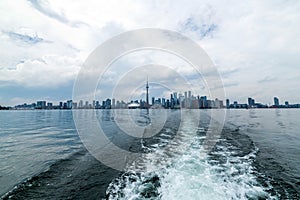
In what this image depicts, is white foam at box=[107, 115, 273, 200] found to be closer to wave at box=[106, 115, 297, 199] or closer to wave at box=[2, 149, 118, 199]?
wave at box=[106, 115, 297, 199]

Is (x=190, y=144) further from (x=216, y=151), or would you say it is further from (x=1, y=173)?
(x=1, y=173)

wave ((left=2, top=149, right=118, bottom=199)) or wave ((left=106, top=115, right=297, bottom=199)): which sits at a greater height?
wave ((left=106, top=115, right=297, bottom=199))

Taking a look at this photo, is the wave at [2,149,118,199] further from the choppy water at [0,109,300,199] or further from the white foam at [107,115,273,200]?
the white foam at [107,115,273,200]

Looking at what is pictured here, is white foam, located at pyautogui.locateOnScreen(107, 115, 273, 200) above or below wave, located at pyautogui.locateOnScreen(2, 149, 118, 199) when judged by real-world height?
above

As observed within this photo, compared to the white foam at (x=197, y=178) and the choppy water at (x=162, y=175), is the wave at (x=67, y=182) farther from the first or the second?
the white foam at (x=197, y=178)

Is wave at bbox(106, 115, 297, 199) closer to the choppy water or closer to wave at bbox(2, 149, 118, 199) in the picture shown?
the choppy water

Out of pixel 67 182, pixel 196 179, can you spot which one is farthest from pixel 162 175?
pixel 67 182

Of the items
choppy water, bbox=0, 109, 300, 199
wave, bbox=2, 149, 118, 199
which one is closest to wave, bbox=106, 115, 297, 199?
choppy water, bbox=0, 109, 300, 199

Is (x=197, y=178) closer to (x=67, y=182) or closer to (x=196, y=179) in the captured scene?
(x=196, y=179)

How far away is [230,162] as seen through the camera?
297 inches

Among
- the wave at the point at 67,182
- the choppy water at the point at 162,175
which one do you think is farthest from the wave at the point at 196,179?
the wave at the point at 67,182

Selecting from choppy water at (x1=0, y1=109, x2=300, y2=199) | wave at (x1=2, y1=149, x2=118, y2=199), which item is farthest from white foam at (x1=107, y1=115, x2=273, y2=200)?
wave at (x1=2, y1=149, x2=118, y2=199)

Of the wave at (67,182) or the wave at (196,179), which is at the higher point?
the wave at (196,179)

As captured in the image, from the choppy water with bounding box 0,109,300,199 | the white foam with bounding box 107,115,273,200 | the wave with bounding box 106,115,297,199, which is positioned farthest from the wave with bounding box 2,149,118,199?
the white foam with bounding box 107,115,273,200
